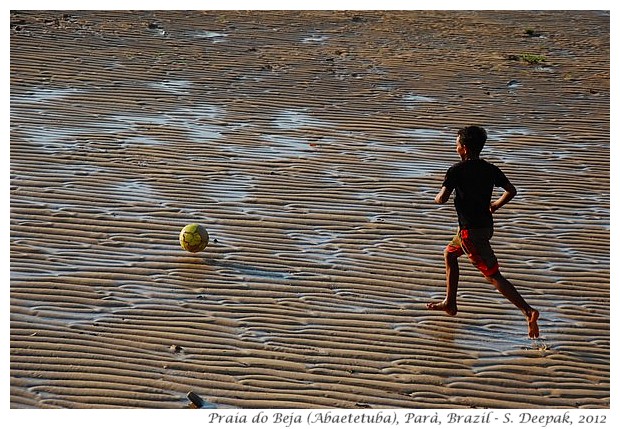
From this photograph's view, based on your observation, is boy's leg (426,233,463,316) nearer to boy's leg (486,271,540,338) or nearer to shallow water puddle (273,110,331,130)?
→ boy's leg (486,271,540,338)

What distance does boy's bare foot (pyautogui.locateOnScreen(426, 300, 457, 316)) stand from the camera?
736 cm

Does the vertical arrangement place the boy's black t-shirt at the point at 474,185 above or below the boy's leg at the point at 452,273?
above

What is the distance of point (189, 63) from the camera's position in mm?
14094

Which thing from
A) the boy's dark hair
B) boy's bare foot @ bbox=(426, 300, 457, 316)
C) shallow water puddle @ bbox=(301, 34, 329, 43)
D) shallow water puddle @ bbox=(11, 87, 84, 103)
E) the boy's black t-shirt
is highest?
the boy's dark hair

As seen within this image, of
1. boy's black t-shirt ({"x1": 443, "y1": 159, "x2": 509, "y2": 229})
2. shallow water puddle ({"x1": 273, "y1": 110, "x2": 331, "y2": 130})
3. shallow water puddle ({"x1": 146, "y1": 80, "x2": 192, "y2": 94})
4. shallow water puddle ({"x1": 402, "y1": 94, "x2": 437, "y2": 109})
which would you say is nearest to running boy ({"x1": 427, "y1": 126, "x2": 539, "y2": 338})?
boy's black t-shirt ({"x1": 443, "y1": 159, "x2": 509, "y2": 229})

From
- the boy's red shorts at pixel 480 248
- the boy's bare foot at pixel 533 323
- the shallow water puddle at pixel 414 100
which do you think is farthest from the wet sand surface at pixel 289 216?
the boy's red shorts at pixel 480 248

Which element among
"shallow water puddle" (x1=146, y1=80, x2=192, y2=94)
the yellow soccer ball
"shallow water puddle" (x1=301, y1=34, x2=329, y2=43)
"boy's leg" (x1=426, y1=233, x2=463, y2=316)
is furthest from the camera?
"shallow water puddle" (x1=301, y1=34, x2=329, y2=43)

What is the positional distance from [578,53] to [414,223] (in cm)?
794

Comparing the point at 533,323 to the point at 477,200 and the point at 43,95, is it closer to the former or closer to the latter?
the point at 477,200

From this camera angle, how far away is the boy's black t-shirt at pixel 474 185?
7.07 m

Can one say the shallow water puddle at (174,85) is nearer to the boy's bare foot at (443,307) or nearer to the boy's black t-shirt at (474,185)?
the boy's bare foot at (443,307)

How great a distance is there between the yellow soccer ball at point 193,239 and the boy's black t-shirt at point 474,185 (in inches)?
83.0

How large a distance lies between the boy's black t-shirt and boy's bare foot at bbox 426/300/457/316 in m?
0.59

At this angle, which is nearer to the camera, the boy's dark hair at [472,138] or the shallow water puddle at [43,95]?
the boy's dark hair at [472,138]
